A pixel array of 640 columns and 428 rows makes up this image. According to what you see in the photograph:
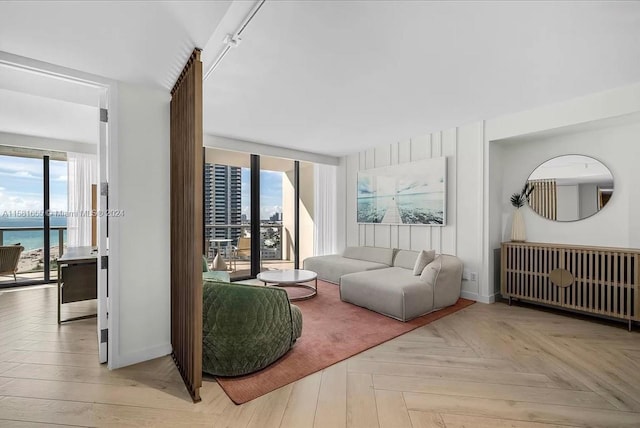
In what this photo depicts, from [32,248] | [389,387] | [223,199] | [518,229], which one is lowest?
[389,387]

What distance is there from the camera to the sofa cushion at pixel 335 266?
4895mm

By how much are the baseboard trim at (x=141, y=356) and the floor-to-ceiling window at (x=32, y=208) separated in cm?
423

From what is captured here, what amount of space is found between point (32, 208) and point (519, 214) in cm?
786

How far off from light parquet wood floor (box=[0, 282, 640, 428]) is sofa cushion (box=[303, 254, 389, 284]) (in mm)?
1907

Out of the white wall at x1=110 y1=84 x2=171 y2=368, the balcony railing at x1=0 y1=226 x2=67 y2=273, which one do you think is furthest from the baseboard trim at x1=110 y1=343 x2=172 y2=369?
the balcony railing at x1=0 y1=226 x2=67 y2=273

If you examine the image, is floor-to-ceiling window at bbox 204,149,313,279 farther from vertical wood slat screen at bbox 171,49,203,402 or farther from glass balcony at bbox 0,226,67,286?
vertical wood slat screen at bbox 171,49,203,402

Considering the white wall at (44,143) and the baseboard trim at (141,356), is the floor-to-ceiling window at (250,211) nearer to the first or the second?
the white wall at (44,143)

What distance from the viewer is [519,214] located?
13.3 feet

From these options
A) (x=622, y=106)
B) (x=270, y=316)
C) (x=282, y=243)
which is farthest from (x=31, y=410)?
(x=622, y=106)

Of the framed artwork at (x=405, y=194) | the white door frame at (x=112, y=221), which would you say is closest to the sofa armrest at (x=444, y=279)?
the framed artwork at (x=405, y=194)

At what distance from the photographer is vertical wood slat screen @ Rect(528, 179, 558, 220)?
387 centimetres

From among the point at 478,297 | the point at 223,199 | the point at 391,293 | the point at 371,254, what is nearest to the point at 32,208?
the point at 223,199

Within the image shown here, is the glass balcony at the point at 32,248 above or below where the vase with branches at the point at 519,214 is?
below

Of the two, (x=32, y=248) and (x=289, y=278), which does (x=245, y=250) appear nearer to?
(x=289, y=278)
